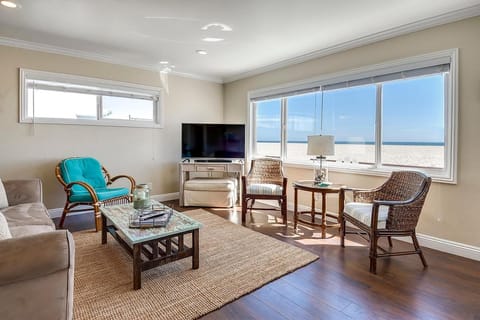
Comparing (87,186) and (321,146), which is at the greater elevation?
(321,146)

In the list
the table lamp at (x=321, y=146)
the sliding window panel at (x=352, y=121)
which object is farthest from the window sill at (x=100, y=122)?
the sliding window panel at (x=352, y=121)

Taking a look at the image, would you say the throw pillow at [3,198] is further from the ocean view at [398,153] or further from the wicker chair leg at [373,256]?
the ocean view at [398,153]

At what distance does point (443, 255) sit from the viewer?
104 inches

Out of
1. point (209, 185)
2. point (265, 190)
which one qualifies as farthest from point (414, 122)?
point (209, 185)

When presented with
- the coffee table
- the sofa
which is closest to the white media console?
the coffee table

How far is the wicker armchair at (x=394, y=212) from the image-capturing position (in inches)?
91.4

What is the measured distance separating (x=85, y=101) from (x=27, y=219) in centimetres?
238

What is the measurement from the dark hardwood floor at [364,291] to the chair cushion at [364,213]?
39cm

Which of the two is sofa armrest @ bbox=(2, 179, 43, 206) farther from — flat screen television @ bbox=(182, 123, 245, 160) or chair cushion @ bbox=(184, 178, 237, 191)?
flat screen television @ bbox=(182, 123, 245, 160)

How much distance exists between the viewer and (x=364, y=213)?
2529 millimetres

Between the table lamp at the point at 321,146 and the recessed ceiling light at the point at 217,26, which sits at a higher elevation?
the recessed ceiling light at the point at 217,26

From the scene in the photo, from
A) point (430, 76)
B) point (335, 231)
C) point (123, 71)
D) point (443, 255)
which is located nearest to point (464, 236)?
point (443, 255)

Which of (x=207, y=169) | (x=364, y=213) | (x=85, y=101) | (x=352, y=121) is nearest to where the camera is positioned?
(x=364, y=213)

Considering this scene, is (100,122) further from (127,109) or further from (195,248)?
(195,248)
